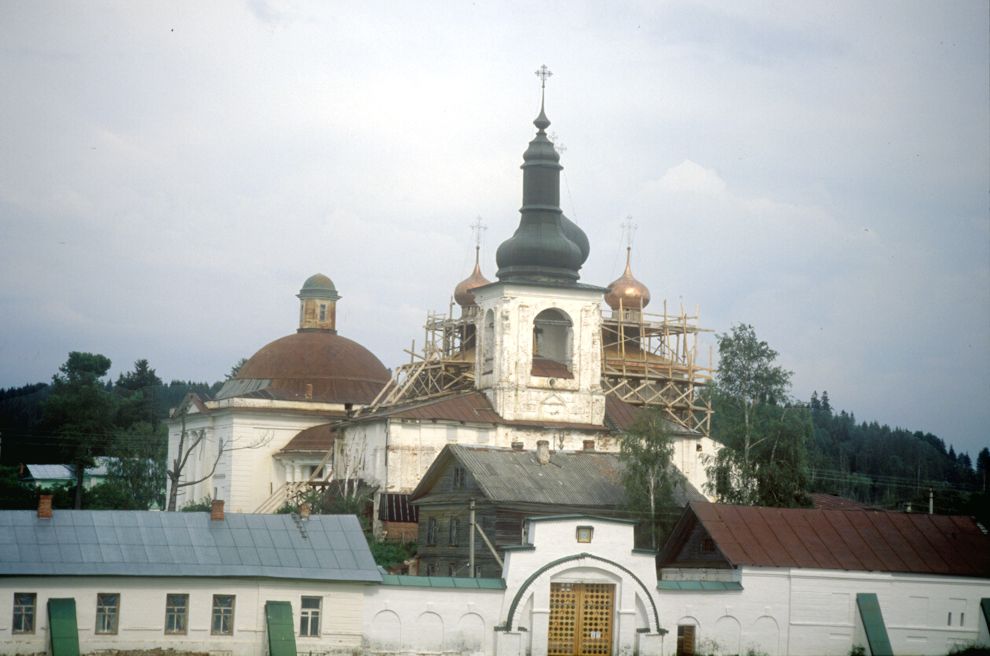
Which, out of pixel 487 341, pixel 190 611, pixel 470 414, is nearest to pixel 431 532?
pixel 470 414

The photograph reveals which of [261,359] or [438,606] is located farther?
[261,359]

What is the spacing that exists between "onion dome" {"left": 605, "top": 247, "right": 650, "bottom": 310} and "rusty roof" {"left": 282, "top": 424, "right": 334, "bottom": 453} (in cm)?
→ 1325

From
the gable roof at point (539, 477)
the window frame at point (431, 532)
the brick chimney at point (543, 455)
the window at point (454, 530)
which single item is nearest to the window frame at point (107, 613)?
the gable roof at point (539, 477)

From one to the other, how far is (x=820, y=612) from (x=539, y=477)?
35.5ft

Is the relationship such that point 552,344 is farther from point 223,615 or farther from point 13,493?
point 223,615

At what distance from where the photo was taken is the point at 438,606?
32719mm

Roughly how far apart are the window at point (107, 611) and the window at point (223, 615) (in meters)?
1.82

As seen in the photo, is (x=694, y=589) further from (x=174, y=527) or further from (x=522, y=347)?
(x=522, y=347)

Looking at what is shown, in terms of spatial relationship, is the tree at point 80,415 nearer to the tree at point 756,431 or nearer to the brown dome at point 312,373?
the brown dome at point 312,373

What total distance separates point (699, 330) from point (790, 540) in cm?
2684

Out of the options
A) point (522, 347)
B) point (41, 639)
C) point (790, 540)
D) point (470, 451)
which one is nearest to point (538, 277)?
point (522, 347)

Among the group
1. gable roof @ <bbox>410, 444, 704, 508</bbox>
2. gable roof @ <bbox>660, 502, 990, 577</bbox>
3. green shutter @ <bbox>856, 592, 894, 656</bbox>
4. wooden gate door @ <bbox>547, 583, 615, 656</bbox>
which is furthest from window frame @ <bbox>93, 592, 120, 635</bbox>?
green shutter @ <bbox>856, 592, 894, 656</bbox>

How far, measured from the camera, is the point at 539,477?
4525cm

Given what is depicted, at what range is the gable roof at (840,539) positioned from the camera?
37.2 meters
